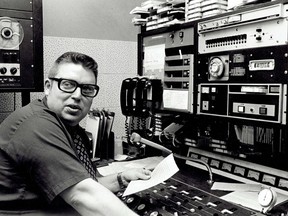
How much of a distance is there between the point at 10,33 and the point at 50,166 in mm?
1152

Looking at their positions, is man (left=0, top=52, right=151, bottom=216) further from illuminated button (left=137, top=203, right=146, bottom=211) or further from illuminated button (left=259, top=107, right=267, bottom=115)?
illuminated button (left=259, top=107, right=267, bottom=115)

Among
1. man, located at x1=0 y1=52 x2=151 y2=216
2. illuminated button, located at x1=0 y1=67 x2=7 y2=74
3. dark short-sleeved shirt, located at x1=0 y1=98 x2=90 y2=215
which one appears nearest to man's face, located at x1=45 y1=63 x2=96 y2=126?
man, located at x1=0 y1=52 x2=151 y2=216

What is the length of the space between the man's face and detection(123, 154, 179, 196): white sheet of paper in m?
0.40

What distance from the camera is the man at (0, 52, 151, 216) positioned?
3.73 feet

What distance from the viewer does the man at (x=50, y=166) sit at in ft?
3.73

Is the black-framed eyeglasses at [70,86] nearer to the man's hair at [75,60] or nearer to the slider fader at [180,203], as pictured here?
the man's hair at [75,60]

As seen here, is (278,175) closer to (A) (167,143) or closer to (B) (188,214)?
(B) (188,214)

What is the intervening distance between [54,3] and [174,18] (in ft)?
3.38

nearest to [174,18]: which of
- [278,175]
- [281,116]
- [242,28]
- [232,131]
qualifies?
[242,28]

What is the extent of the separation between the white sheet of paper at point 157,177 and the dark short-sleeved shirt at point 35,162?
0.33m

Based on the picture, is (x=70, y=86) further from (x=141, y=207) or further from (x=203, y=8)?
(x=203, y=8)

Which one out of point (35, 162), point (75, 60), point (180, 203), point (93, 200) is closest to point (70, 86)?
point (75, 60)

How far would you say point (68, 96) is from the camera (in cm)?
144

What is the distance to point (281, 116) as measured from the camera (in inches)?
57.1
